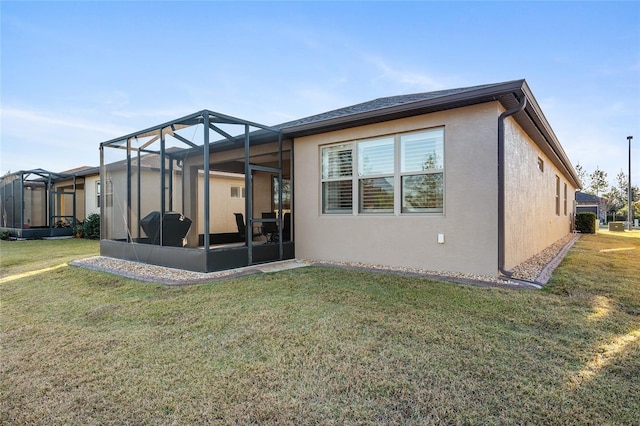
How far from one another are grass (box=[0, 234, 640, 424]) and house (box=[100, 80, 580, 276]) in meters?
1.43

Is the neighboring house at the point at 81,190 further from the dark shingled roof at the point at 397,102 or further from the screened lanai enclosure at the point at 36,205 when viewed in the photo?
the dark shingled roof at the point at 397,102

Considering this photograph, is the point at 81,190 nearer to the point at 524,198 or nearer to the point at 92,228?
the point at 92,228

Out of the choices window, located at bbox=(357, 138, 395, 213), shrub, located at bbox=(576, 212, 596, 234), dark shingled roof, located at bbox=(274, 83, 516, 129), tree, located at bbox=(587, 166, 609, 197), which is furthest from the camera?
tree, located at bbox=(587, 166, 609, 197)

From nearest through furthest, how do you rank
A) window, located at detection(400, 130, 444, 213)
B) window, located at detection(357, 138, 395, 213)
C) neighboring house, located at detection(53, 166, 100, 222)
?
window, located at detection(400, 130, 444, 213) < window, located at detection(357, 138, 395, 213) < neighboring house, located at detection(53, 166, 100, 222)

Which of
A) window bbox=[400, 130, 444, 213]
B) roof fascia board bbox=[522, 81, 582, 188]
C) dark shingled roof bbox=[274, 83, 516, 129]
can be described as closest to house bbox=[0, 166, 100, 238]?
dark shingled roof bbox=[274, 83, 516, 129]

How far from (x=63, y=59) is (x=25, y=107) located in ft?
15.9

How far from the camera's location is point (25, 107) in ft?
41.6

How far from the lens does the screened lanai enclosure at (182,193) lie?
6570 mm

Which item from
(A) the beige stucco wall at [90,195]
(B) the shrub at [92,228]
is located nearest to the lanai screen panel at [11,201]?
(A) the beige stucco wall at [90,195]

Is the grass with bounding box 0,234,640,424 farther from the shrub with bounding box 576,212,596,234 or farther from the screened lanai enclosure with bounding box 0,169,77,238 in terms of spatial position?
the shrub with bounding box 576,212,596,234

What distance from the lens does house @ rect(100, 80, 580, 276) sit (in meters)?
5.50

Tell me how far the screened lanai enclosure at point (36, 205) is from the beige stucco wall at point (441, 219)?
14882 mm

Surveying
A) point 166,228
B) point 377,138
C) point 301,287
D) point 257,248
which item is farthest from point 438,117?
point 166,228

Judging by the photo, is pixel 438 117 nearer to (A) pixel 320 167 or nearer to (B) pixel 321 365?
(A) pixel 320 167
